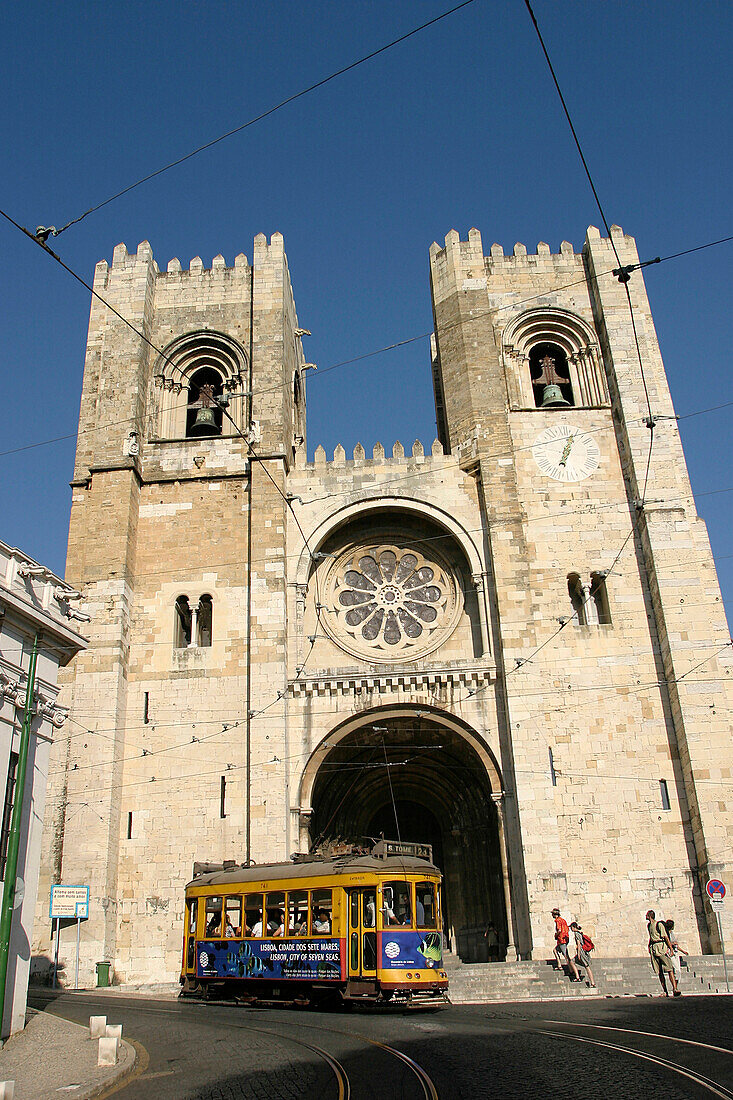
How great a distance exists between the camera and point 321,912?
1243cm

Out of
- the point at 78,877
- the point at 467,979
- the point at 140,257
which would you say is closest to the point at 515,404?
the point at 140,257

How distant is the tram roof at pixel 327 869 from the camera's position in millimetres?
12266

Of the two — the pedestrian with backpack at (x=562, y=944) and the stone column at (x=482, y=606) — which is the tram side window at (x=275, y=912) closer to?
the pedestrian with backpack at (x=562, y=944)

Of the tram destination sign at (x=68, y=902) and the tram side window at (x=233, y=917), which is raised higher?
the tram destination sign at (x=68, y=902)

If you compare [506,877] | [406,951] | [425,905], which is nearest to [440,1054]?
[406,951]

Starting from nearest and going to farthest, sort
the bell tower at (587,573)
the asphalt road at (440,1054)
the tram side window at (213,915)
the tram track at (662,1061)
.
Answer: the tram track at (662,1061)
the asphalt road at (440,1054)
the tram side window at (213,915)
the bell tower at (587,573)

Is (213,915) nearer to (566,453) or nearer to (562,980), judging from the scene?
(562,980)

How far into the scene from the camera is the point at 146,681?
19.6 metres

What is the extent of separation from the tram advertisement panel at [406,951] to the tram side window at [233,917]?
10.0ft

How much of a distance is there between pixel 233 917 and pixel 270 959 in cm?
126

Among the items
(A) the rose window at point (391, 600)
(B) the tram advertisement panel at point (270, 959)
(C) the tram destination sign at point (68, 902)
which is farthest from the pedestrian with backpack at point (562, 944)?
(C) the tram destination sign at point (68, 902)

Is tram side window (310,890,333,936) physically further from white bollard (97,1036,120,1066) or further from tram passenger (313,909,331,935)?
white bollard (97,1036,120,1066)

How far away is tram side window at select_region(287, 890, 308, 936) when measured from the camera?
41.1ft

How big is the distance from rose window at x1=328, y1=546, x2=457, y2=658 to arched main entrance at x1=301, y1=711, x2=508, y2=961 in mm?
2144
